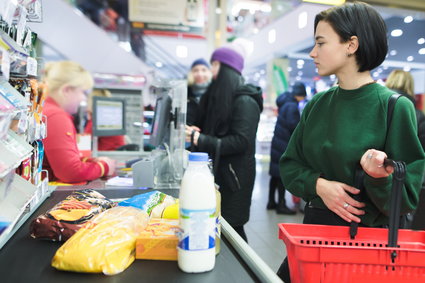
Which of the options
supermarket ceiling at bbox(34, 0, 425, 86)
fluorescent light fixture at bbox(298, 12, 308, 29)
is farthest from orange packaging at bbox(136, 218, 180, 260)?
fluorescent light fixture at bbox(298, 12, 308, 29)

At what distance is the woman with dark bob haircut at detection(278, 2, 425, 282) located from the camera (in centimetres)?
114

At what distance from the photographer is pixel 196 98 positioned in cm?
337

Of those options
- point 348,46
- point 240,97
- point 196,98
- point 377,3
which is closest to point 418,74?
point 377,3

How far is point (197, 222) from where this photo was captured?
0.78m

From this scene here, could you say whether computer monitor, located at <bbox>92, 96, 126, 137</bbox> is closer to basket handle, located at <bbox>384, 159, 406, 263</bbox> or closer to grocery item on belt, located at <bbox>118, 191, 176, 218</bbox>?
grocery item on belt, located at <bbox>118, 191, 176, 218</bbox>

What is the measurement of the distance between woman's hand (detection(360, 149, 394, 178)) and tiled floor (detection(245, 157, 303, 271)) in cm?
205

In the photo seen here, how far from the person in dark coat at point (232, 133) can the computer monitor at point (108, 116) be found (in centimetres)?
133

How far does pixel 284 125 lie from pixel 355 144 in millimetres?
3460

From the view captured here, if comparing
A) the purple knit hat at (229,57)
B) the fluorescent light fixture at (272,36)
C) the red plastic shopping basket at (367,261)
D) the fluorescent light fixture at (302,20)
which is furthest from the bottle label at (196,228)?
the fluorescent light fixture at (272,36)

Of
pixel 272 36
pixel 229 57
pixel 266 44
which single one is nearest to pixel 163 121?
pixel 229 57

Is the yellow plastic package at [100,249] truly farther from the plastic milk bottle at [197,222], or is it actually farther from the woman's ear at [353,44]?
the woman's ear at [353,44]

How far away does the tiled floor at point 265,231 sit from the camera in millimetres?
3266

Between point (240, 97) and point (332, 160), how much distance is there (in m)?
1.15

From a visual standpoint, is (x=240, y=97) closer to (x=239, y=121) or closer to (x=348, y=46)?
(x=239, y=121)
